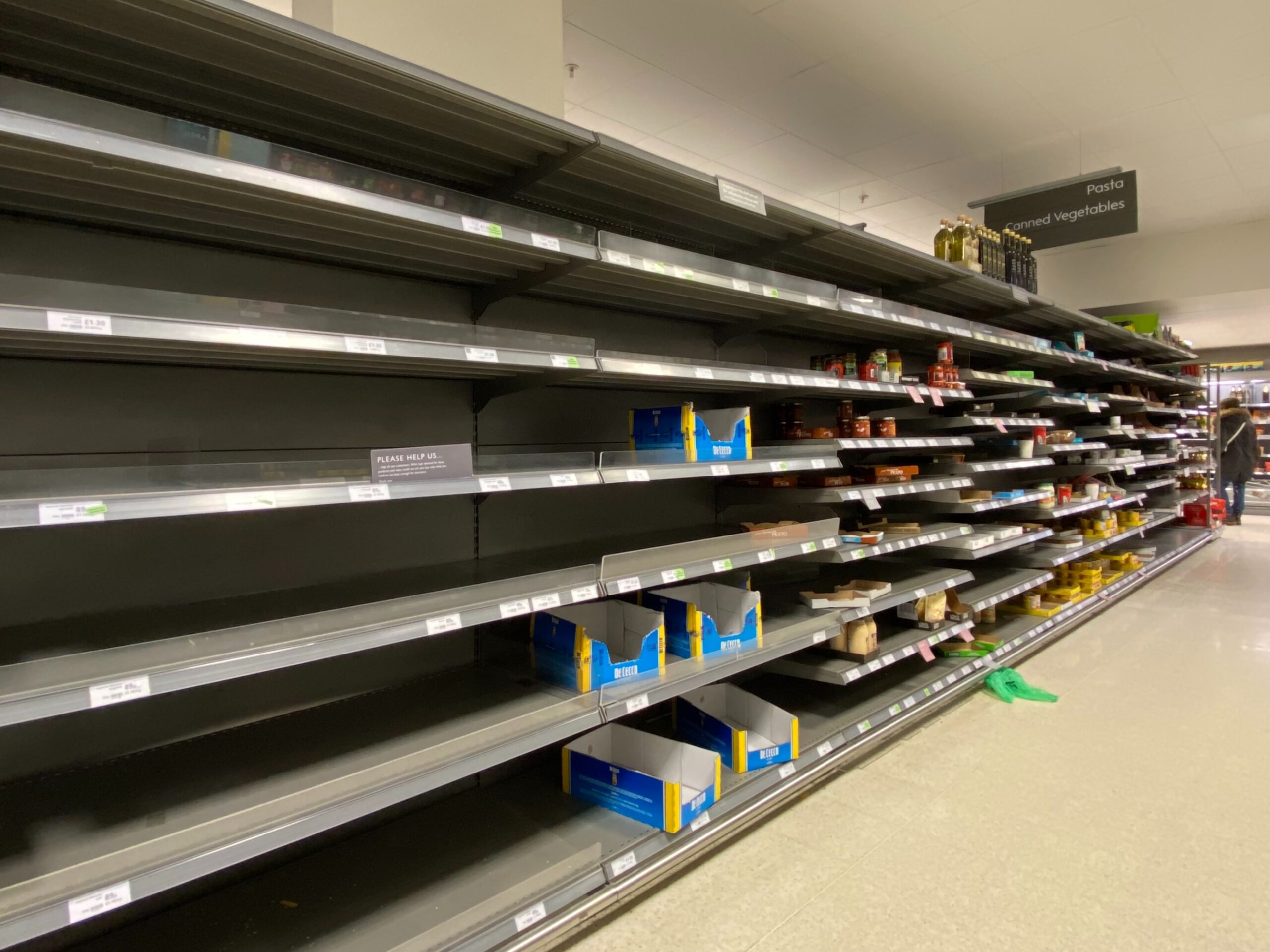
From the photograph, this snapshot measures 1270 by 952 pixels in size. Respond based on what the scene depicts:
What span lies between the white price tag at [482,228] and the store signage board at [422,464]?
0.47m

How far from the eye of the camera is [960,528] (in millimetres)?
3621

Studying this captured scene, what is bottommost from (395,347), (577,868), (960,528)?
(577,868)

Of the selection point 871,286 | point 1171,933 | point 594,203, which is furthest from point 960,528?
point 594,203

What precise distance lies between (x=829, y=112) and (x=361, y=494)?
13.8 ft

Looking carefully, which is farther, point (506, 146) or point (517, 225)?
point (506, 146)

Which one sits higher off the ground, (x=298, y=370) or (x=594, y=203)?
(x=594, y=203)

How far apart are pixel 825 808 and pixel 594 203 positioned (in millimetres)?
2157

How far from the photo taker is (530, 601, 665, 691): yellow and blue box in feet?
6.59

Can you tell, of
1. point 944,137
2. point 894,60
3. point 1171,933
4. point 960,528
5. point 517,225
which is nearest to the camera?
point 517,225

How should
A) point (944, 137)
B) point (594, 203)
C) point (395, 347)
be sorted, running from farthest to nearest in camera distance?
point (944, 137) → point (594, 203) → point (395, 347)

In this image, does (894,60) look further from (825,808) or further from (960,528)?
(825,808)

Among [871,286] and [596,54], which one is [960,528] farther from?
[596,54]

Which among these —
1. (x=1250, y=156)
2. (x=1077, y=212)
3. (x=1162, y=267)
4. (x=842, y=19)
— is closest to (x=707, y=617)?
(x=842, y=19)

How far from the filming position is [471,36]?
6.79ft
